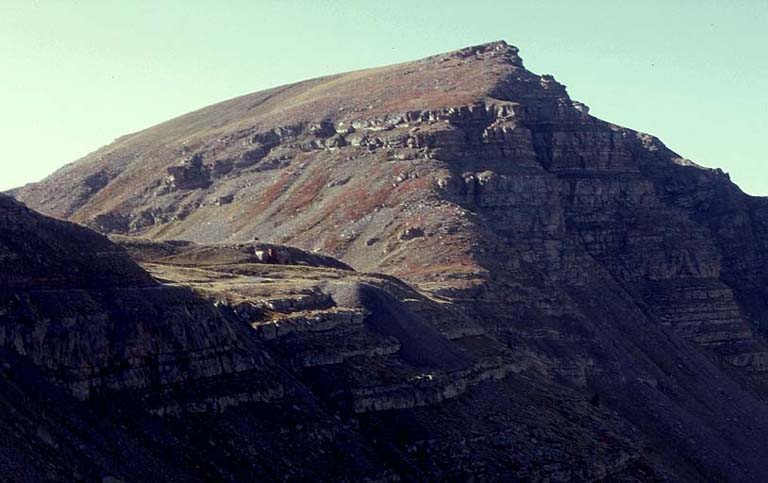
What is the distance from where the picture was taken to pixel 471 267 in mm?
123875

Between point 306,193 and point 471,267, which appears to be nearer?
point 471,267

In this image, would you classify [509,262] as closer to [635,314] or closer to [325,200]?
[635,314]

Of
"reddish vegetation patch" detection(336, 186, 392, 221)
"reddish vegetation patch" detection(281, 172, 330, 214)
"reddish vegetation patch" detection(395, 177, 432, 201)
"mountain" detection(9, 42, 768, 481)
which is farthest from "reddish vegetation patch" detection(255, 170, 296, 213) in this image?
"reddish vegetation patch" detection(395, 177, 432, 201)

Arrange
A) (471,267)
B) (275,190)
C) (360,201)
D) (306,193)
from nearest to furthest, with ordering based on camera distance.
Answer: (471,267) < (360,201) < (306,193) < (275,190)

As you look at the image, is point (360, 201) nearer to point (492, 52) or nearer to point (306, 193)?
point (306, 193)

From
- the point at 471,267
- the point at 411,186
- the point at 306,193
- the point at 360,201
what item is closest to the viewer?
the point at 471,267

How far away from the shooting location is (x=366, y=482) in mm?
78688

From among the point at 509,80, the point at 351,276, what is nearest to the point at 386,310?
the point at 351,276

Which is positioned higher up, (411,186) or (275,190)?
(275,190)

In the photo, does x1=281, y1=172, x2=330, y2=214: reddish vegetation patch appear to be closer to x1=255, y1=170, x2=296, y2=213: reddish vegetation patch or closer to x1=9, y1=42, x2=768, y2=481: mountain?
x1=9, y1=42, x2=768, y2=481: mountain

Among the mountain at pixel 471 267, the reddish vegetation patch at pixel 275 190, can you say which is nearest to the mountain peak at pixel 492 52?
the mountain at pixel 471 267

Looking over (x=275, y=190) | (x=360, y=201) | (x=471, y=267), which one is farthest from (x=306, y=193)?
(x=471, y=267)

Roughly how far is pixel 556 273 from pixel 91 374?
74.5m

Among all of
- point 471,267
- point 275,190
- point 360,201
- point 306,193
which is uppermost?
point 275,190
